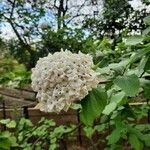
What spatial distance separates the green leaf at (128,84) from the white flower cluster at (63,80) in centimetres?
6

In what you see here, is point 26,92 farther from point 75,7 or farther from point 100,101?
point 75,7

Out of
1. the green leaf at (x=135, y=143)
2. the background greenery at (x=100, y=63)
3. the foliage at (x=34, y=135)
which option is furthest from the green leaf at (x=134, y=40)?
the foliage at (x=34, y=135)

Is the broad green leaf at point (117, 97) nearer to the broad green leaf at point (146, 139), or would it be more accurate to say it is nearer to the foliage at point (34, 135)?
the broad green leaf at point (146, 139)

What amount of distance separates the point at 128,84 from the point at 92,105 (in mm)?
98

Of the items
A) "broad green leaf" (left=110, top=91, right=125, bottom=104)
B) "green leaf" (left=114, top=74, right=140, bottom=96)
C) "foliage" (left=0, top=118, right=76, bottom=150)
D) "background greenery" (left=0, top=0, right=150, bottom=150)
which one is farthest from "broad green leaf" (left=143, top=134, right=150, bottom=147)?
"green leaf" (left=114, top=74, right=140, bottom=96)

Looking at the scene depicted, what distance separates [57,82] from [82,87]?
0.19ft

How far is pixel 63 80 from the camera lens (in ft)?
3.57

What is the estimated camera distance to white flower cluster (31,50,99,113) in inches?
42.3

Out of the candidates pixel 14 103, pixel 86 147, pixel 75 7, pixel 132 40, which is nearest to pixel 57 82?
pixel 132 40

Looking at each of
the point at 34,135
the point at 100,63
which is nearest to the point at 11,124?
the point at 34,135

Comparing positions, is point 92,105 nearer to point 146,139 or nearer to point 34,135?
point 146,139

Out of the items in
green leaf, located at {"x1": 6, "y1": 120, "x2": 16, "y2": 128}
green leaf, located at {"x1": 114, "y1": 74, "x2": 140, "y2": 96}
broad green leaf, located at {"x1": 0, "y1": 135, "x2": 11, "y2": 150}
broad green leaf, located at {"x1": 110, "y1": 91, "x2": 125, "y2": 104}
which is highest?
green leaf, located at {"x1": 114, "y1": 74, "x2": 140, "y2": 96}

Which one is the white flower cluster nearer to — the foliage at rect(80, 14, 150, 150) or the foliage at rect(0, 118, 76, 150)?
the foliage at rect(80, 14, 150, 150)

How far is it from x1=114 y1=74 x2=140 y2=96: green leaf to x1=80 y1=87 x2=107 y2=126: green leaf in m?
0.05
